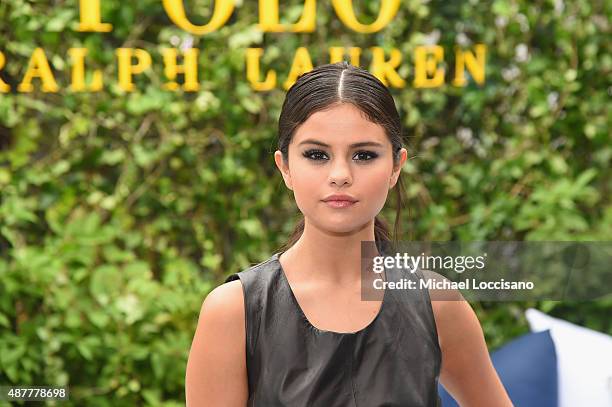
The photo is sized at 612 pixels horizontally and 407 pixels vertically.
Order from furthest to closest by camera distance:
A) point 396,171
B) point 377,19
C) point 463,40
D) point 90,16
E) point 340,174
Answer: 1. point 463,40
2. point 377,19
3. point 90,16
4. point 396,171
5. point 340,174

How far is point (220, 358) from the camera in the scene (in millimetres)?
1353

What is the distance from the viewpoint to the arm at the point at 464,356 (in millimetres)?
1429

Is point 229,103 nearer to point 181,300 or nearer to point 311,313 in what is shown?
point 181,300

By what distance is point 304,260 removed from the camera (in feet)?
Result: 4.69

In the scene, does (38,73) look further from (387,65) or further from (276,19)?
(387,65)

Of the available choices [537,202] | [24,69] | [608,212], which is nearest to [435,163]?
[537,202]

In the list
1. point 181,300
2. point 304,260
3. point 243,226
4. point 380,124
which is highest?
point 380,124

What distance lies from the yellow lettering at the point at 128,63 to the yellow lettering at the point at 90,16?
105 millimetres

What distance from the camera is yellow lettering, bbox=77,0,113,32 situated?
3176 mm

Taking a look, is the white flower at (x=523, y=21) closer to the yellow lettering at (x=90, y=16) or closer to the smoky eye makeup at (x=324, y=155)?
the yellow lettering at (x=90, y=16)

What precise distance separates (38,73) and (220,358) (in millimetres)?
2097

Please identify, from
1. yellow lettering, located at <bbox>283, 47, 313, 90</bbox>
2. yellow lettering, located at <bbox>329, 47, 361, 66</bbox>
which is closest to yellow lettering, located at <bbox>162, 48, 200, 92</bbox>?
yellow lettering, located at <bbox>283, 47, 313, 90</bbox>

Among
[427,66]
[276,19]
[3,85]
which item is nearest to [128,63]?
[3,85]

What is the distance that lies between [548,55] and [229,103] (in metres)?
1.15
